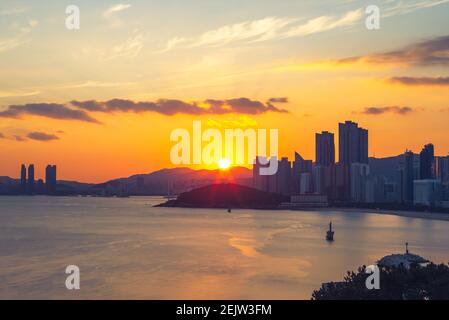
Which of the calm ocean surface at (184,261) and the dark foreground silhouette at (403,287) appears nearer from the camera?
the dark foreground silhouette at (403,287)

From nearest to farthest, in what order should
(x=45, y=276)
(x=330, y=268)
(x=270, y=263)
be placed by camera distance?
(x=45, y=276) → (x=330, y=268) → (x=270, y=263)

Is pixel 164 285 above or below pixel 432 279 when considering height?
below

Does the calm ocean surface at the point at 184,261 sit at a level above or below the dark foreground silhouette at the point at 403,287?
below

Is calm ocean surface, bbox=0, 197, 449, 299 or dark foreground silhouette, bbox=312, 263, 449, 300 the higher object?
dark foreground silhouette, bbox=312, 263, 449, 300

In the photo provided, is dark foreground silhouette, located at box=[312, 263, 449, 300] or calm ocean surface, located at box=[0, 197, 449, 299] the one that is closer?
dark foreground silhouette, located at box=[312, 263, 449, 300]

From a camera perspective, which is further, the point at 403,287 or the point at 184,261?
the point at 184,261
